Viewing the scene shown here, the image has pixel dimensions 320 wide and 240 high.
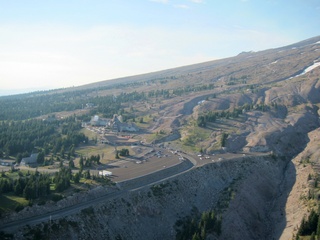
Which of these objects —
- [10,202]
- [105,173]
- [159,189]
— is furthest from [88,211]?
[159,189]

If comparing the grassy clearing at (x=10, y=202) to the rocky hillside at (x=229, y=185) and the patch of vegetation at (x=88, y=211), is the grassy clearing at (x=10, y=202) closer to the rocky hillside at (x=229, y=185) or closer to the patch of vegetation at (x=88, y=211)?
the rocky hillside at (x=229, y=185)

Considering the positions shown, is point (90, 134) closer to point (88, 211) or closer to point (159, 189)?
point (159, 189)

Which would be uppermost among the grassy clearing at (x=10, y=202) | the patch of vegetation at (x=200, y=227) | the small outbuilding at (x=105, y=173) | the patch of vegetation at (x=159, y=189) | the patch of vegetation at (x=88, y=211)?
the grassy clearing at (x=10, y=202)

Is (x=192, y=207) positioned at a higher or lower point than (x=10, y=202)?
lower

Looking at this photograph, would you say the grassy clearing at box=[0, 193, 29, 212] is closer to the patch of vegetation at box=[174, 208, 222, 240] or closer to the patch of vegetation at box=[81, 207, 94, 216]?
the patch of vegetation at box=[81, 207, 94, 216]

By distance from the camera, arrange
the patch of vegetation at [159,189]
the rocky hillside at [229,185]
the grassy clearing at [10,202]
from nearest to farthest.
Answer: the grassy clearing at [10,202] → the rocky hillside at [229,185] → the patch of vegetation at [159,189]

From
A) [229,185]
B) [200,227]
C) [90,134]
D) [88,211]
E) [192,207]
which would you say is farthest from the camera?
[90,134]

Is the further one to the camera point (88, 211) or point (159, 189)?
point (159, 189)

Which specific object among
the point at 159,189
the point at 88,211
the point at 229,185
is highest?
the point at 88,211

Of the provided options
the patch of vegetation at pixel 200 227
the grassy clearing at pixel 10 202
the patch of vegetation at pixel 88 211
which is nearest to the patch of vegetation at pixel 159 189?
the patch of vegetation at pixel 200 227

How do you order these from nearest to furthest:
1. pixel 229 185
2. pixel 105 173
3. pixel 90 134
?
pixel 105 173 → pixel 229 185 → pixel 90 134

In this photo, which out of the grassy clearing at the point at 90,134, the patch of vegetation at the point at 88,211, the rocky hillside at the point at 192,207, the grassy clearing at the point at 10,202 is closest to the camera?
the grassy clearing at the point at 10,202

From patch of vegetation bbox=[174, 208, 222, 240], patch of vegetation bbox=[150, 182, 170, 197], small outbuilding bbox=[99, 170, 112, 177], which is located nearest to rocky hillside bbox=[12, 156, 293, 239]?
patch of vegetation bbox=[150, 182, 170, 197]
